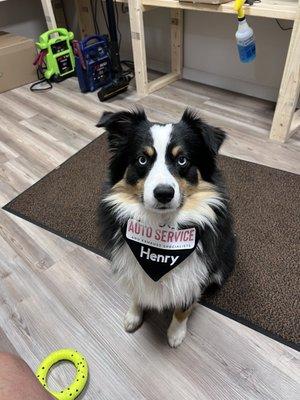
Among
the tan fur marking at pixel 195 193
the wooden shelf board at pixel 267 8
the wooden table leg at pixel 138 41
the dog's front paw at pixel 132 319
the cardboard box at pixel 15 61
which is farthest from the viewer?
the cardboard box at pixel 15 61

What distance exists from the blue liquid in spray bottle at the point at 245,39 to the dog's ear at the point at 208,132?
1.35 m

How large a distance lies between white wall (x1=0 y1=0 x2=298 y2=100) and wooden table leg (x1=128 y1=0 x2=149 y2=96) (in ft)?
1.88

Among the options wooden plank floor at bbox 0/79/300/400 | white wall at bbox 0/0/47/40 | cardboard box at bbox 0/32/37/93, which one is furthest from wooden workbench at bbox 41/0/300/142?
white wall at bbox 0/0/47/40

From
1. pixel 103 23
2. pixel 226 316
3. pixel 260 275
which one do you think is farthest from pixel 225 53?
pixel 226 316

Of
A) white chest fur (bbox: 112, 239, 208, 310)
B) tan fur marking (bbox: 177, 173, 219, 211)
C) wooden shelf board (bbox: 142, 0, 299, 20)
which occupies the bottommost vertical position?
white chest fur (bbox: 112, 239, 208, 310)

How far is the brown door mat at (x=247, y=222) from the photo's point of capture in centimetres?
134

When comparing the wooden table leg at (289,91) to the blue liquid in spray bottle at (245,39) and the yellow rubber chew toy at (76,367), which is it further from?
the yellow rubber chew toy at (76,367)

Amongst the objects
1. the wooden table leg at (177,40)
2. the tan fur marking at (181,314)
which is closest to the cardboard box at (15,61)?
the wooden table leg at (177,40)

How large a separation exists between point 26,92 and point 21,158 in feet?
4.14

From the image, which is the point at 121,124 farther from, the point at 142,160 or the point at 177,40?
the point at 177,40

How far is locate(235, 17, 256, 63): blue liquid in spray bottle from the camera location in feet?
6.63

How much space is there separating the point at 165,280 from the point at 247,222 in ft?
2.58

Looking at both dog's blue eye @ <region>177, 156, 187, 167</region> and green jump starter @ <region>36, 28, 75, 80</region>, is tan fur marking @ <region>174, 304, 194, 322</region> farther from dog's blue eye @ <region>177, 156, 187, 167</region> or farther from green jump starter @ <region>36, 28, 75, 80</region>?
green jump starter @ <region>36, 28, 75, 80</region>

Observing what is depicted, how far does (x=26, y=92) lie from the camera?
324cm
